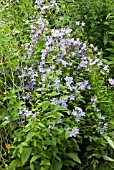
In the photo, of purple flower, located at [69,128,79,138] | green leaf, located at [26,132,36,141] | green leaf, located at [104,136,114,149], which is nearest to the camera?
green leaf, located at [26,132,36,141]

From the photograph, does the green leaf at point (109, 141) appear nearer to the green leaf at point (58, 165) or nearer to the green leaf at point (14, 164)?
the green leaf at point (58, 165)

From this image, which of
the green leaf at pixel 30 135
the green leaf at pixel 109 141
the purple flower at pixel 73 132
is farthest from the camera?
the green leaf at pixel 109 141

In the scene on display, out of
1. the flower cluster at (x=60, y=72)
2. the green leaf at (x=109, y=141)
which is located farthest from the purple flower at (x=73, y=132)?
the green leaf at (x=109, y=141)

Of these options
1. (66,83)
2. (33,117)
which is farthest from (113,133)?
(33,117)

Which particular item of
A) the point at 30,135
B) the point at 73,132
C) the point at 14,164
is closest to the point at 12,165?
the point at 14,164

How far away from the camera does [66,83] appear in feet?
9.32

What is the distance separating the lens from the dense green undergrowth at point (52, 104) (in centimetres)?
268

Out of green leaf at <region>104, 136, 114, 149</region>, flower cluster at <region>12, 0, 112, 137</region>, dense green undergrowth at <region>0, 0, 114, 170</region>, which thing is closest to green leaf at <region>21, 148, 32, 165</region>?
dense green undergrowth at <region>0, 0, 114, 170</region>

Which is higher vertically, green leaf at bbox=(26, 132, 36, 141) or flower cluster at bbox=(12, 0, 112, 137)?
flower cluster at bbox=(12, 0, 112, 137)

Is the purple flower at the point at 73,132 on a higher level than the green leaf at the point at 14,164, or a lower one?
higher

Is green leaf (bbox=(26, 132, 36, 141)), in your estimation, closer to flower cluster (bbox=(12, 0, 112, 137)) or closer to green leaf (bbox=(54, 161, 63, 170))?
flower cluster (bbox=(12, 0, 112, 137))

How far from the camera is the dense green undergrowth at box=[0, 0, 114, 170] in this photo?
2682 millimetres

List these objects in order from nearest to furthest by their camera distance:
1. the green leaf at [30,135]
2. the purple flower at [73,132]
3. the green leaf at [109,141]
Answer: the green leaf at [30,135]
the purple flower at [73,132]
the green leaf at [109,141]

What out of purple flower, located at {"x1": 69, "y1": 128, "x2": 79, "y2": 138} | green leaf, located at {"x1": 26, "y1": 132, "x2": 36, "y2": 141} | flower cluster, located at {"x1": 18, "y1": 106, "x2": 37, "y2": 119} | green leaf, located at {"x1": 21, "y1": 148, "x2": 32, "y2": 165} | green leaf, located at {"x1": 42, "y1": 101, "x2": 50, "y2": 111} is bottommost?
green leaf, located at {"x1": 21, "y1": 148, "x2": 32, "y2": 165}
